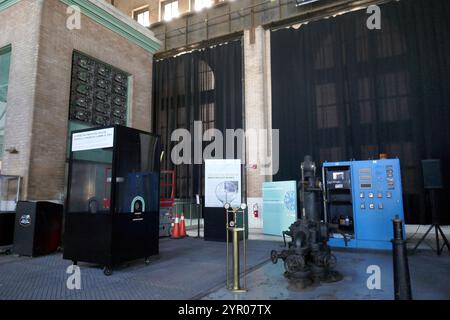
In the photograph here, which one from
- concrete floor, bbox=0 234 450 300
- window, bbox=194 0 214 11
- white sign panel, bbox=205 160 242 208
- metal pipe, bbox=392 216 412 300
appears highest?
window, bbox=194 0 214 11

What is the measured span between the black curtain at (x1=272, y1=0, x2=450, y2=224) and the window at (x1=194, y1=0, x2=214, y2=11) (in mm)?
3832

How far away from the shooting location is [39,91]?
7.60 meters

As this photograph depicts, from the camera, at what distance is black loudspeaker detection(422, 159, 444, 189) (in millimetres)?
6055

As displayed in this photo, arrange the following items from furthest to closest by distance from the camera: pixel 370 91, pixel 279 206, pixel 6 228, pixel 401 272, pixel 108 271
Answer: pixel 370 91 < pixel 279 206 < pixel 6 228 < pixel 108 271 < pixel 401 272

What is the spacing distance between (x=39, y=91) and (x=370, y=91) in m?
9.58

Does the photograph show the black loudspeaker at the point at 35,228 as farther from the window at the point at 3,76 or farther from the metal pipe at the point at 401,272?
the metal pipe at the point at 401,272

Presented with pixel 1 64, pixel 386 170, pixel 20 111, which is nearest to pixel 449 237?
pixel 386 170

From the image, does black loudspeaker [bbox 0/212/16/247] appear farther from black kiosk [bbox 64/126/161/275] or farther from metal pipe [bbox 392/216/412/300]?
metal pipe [bbox 392/216/412/300]

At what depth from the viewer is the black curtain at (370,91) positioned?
9070 mm

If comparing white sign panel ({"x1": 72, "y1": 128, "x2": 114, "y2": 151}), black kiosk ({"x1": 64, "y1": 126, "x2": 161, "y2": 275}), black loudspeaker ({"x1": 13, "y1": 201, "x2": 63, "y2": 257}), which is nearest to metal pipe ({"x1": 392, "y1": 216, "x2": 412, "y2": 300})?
black kiosk ({"x1": 64, "y1": 126, "x2": 161, "y2": 275})

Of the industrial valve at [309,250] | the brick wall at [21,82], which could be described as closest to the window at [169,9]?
the brick wall at [21,82]

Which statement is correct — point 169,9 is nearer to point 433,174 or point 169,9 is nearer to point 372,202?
point 372,202

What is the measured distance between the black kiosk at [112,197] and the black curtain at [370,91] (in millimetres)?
6865

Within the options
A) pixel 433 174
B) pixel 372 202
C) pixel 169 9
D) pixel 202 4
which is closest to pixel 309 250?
pixel 372 202
